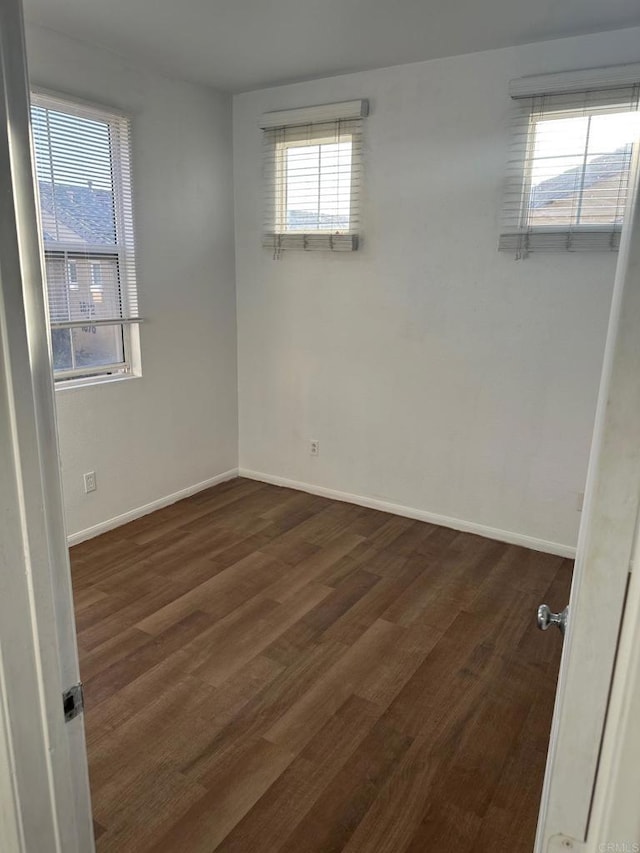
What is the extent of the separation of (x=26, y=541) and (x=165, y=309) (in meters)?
3.19

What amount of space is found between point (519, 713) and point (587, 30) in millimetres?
3043

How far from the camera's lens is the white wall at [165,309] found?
3387mm

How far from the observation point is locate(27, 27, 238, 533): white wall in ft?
11.1

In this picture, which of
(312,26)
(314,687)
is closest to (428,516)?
(314,687)

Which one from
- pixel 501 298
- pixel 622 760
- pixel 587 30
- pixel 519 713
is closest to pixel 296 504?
pixel 501 298

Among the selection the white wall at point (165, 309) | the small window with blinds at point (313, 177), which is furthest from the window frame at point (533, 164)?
the white wall at point (165, 309)

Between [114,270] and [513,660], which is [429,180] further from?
[513,660]

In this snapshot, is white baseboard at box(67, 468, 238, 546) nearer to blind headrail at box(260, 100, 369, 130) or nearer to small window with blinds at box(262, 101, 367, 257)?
small window with blinds at box(262, 101, 367, 257)

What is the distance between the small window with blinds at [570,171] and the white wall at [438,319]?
9cm

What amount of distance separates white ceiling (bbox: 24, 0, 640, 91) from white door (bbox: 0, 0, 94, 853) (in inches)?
92.4

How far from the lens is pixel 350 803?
1841mm

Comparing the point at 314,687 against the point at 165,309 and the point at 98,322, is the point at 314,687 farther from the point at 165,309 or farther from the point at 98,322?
the point at 165,309

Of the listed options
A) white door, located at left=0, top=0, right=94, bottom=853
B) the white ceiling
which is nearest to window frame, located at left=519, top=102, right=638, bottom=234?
the white ceiling

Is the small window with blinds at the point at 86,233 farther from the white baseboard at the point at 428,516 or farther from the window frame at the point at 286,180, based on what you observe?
the white baseboard at the point at 428,516
